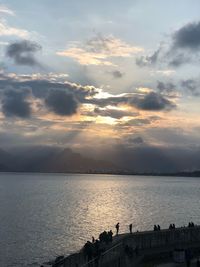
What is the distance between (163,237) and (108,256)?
11558 millimetres

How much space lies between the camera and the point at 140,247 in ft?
123

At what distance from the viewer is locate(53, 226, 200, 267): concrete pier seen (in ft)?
97.5

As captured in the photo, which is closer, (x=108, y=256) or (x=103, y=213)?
(x=108, y=256)

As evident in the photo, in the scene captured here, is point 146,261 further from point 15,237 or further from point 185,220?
point 185,220

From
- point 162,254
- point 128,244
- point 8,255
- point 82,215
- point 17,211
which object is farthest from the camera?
point 17,211

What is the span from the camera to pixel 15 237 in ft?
244

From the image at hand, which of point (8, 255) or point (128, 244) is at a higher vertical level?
point (128, 244)

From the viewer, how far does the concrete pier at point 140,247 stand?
29703mm

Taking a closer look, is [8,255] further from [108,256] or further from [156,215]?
[156,215]

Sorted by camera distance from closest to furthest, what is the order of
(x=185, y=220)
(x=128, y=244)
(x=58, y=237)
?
(x=128, y=244)
(x=58, y=237)
(x=185, y=220)

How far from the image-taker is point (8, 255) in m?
59.1

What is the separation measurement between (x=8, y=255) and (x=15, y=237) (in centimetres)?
1535

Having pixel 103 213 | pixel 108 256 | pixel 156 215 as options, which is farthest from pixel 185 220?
pixel 108 256

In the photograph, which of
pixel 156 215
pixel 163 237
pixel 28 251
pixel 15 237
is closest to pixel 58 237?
pixel 15 237
